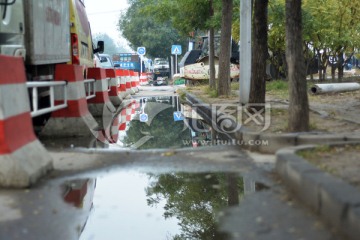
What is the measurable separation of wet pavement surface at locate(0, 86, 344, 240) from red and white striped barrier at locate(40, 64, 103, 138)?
3.21 ft

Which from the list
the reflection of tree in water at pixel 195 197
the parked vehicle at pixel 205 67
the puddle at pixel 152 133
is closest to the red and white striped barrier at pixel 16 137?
the reflection of tree in water at pixel 195 197

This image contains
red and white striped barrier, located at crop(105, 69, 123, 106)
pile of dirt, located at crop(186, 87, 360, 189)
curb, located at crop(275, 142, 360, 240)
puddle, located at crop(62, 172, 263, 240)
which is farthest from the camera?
red and white striped barrier, located at crop(105, 69, 123, 106)

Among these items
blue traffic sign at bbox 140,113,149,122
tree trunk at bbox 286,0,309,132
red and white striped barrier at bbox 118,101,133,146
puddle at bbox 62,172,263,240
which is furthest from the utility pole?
puddle at bbox 62,172,263,240

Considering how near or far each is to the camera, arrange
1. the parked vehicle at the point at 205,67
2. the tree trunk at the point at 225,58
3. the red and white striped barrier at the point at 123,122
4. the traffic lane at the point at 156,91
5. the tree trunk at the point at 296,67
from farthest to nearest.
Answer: the parked vehicle at the point at 205,67
the traffic lane at the point at 156,91
the tree trunk at the point at 225,58
the red and white striped barrier at the point at 123,122
the tree trunk at the point at 296,67

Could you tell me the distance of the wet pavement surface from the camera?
377 centimetres

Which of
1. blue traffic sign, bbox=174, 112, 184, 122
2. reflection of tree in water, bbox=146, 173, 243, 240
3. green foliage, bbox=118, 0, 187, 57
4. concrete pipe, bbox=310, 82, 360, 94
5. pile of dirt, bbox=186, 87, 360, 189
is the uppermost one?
green foliage, bbox=118, 0, 187, 57

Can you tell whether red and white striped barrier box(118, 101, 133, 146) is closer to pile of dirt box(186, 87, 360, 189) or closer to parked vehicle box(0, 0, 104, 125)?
parked vehicle box(0, 0, 104, 125)

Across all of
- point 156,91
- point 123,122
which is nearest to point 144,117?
point 123,122

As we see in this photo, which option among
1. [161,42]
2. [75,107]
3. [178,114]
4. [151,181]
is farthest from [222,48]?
[161,42]

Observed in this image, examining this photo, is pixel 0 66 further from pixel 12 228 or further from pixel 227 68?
pixel 227 68

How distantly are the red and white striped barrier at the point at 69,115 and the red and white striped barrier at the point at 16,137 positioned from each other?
262 centimetres

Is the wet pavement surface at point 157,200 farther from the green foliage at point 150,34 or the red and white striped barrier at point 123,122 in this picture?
the green foliage at point 150,34

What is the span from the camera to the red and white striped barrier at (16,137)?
15.6 ft

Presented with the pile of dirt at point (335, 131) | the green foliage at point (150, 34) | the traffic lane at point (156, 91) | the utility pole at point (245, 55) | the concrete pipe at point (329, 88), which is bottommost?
the pile of dirt at point (335, 131)
